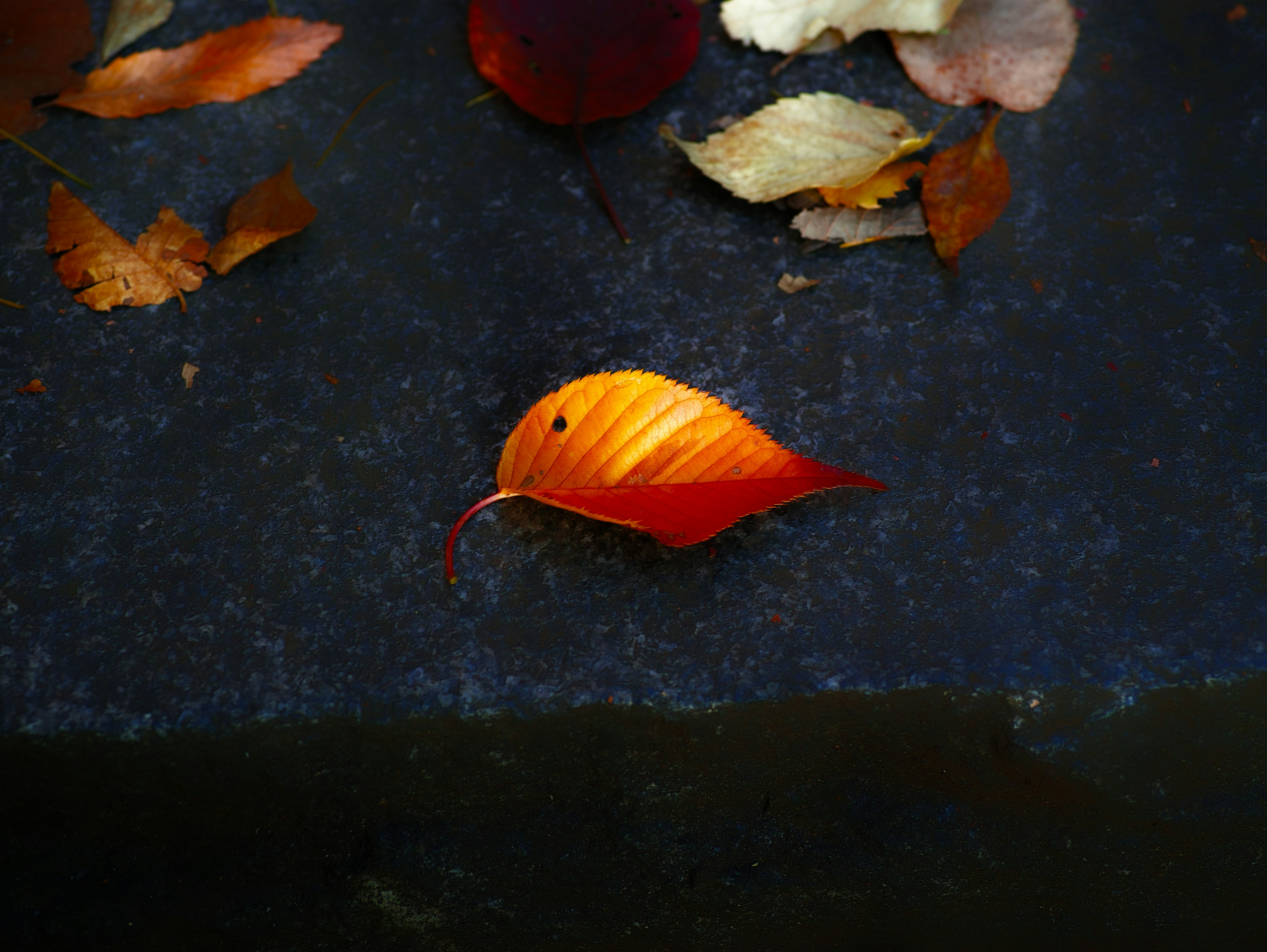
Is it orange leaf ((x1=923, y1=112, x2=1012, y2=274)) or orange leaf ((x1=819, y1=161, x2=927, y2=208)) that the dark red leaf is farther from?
orange leaf ((x1=923, y1=112, x2=1012, y2=274))

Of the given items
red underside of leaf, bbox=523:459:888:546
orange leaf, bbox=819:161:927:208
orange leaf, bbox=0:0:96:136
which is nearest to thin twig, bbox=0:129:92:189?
orange leaf, bbox=0:0:96:136

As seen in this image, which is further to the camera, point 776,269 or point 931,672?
point 776,269

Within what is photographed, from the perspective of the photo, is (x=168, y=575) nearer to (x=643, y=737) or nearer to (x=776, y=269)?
(x=643, y=737)

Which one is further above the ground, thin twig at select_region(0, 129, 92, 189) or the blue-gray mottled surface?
thin twig at select_region(0, 129, 92, 189)

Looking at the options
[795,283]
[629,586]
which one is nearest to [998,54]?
[795,283]

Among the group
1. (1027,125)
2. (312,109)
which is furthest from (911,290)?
(312,109)

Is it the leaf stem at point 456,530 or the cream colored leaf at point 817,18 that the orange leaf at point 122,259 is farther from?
the cream colored leaf at point 817,18

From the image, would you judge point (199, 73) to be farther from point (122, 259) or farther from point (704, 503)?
point (704, 503)
